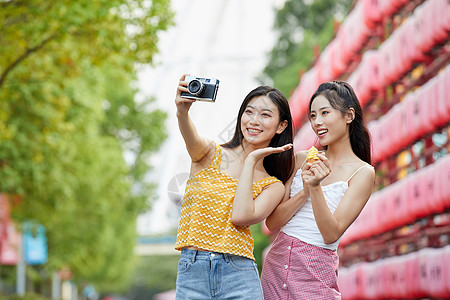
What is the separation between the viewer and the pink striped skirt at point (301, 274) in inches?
126

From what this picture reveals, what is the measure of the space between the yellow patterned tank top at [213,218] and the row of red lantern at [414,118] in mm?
5085

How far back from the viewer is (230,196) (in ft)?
10.5

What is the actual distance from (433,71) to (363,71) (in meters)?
2.43

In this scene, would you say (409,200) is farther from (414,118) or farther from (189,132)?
(189,132)

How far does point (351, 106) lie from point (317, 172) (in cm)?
44

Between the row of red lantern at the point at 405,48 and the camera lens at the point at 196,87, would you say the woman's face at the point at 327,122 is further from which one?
the row of red lantern at the point at 405,48

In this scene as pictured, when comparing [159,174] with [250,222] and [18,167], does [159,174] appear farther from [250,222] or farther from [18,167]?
[250,222]

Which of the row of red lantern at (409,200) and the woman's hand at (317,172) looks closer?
the woman's hand at (317,172)

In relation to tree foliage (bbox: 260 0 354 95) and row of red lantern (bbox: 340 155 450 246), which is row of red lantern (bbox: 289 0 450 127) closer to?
row of red lantern (bbox: 340 155 450 246)

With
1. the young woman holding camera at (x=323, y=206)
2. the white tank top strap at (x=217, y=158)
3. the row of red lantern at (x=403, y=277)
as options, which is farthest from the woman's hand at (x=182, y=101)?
the row of red lantern at (x=403, y=277)

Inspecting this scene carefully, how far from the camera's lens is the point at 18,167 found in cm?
1273

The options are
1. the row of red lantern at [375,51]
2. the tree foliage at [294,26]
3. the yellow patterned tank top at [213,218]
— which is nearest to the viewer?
the yellow patterned tank top at [213,218]

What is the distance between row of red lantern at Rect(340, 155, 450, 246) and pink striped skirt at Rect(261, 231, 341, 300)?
5.74 meters

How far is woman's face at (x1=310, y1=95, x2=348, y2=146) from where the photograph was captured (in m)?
3.30
